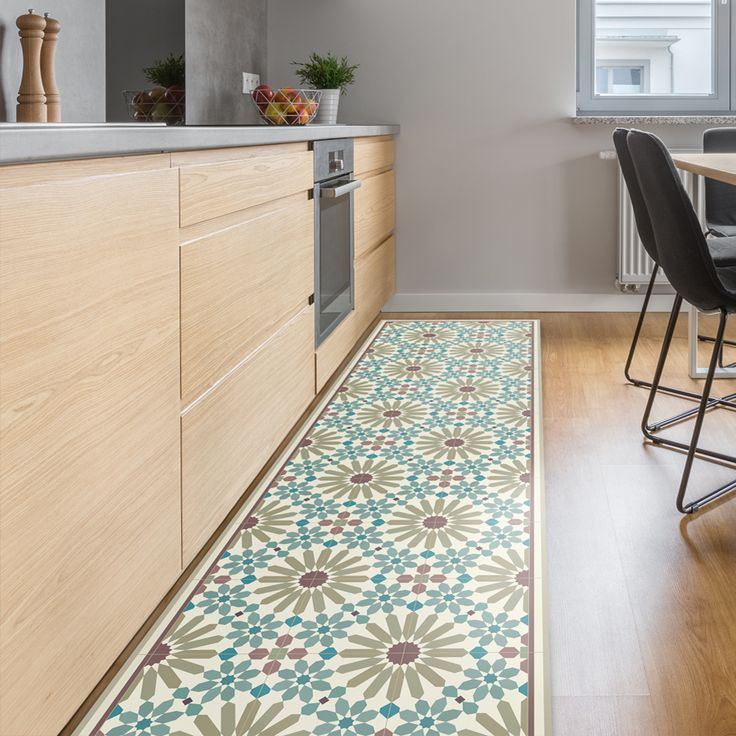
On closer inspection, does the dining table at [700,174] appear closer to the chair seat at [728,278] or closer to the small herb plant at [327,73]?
the chair seat at [728,278]

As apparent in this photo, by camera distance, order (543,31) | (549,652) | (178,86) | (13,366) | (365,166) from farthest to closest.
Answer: (543,31), (365,166), (178,86), (549,652), (13,366)

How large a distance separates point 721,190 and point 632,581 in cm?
227

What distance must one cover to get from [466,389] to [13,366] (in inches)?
91.0

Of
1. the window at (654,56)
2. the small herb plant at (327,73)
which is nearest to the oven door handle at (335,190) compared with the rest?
the small herb plant at (327,73)

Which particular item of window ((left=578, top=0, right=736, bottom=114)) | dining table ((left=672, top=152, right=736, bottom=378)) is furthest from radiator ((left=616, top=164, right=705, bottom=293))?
dining table ((left=672, top=152, right=736, bottom=378))

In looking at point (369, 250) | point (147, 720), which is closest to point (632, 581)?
point (147, 720)

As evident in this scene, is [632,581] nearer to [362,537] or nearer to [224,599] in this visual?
[362,537]

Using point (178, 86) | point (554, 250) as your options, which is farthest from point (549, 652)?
point (554, 250)

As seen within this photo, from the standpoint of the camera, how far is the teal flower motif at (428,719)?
1.35m

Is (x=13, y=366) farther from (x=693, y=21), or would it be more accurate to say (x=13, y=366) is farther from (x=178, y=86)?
(x=693, y=21)

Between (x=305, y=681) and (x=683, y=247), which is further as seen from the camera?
(x=683, y=247)

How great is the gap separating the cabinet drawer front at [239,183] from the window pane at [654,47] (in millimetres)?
2498

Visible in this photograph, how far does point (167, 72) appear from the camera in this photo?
3.08m

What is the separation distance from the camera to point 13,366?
3.49 feet
